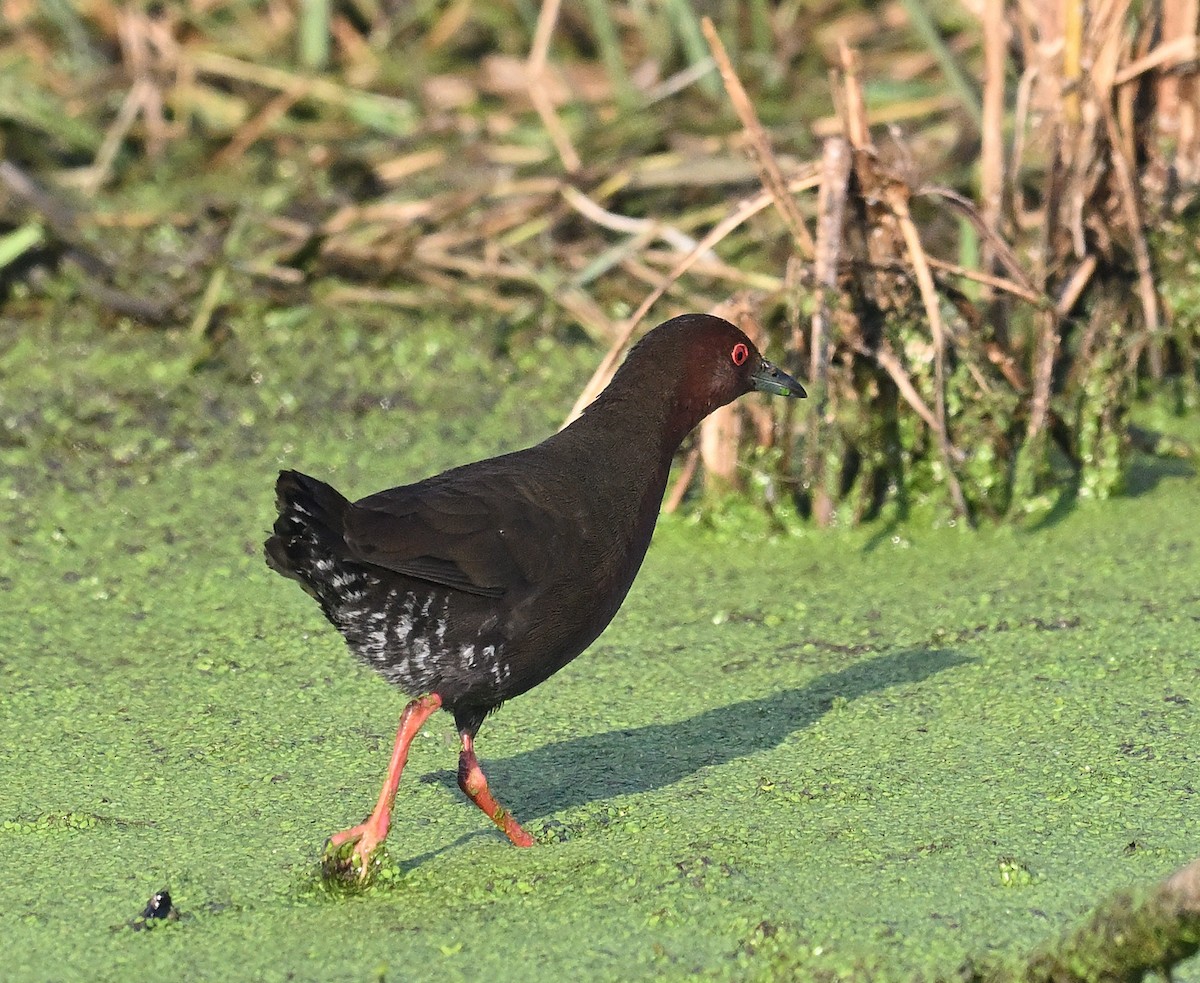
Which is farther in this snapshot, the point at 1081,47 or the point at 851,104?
→ the point at 1081,47

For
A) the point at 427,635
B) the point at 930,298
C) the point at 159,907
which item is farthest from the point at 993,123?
the point at 159,907

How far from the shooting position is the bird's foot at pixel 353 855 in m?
3.25

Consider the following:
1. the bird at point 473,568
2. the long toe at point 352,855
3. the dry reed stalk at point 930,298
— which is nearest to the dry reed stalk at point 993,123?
the dry reed stalk at point 930,298

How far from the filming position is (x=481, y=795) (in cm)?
343

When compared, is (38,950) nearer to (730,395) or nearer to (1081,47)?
(730,395)

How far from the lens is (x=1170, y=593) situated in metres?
4.70

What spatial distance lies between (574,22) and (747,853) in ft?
17.6

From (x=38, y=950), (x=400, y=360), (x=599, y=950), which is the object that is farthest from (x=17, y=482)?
(x=599, y=950)

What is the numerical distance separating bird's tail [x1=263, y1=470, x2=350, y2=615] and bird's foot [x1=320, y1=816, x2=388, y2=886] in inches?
17.3

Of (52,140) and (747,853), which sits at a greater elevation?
(52,140)

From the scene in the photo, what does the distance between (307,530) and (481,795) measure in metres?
0.67

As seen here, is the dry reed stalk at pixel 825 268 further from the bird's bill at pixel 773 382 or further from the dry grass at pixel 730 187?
the bird's bill at pixel 773 382

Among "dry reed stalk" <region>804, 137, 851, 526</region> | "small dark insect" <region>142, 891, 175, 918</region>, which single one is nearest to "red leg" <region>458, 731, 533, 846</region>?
"small dark insect" <region>142, 891, 175, 918</region>

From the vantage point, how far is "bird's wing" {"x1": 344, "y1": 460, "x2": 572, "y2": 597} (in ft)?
10.4
